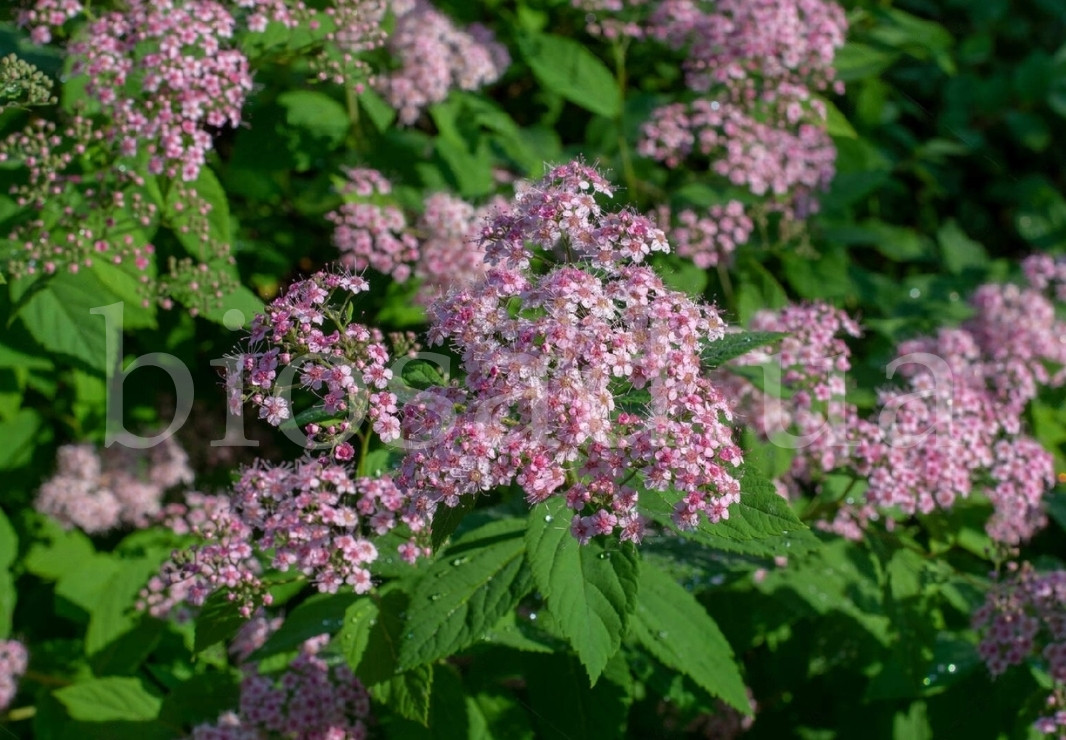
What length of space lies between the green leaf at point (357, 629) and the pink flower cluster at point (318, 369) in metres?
0.55

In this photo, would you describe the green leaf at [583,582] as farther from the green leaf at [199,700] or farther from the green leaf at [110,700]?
the green leaf at [110,700]

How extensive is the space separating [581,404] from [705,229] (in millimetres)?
2291

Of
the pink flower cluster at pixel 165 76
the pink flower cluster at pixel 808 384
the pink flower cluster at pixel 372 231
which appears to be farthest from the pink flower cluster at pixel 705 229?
the pink flower cluster at pixel 165 76

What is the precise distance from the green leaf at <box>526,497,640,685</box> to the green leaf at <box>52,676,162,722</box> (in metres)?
1.84

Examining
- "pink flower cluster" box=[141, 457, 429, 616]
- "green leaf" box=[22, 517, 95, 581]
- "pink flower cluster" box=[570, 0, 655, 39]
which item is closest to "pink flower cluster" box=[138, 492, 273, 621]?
"pink flower cluster" box=[141, 457, 429, 616]

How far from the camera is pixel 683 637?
9.99ft

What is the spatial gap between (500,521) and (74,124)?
1.91m

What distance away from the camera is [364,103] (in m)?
3.99

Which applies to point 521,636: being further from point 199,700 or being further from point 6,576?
point 6,576

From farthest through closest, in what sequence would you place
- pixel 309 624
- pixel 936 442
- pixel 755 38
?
pixel 755 38 → pixel 936 442 → pixel 309 624

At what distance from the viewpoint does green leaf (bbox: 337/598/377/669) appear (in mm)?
2703

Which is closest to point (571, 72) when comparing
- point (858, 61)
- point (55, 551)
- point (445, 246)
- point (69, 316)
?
point (445, 246)

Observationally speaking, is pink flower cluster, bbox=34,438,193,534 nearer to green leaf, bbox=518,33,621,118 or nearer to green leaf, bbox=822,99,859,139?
green leaf, bbox=518,33,621,118

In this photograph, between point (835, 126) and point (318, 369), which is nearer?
point (318, 369)
